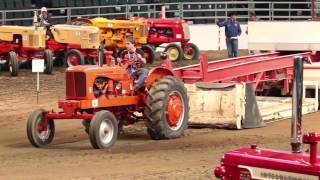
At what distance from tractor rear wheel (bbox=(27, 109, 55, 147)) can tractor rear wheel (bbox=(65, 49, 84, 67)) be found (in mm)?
10830

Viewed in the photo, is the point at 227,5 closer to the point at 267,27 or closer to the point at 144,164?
the point at 267,27

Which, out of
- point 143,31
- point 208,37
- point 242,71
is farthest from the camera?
point 208,37

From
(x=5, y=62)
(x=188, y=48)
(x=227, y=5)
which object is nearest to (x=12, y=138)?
(x=5, y=62)

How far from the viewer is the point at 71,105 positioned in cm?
927

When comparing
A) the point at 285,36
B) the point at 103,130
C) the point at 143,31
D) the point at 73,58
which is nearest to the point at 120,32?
the point at 143,31

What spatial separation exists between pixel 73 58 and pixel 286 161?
1775cm

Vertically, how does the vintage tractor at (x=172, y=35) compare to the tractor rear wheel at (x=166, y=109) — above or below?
above

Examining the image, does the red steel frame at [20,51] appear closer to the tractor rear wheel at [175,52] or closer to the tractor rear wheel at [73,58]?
the tractor rear wheel at [73,58]

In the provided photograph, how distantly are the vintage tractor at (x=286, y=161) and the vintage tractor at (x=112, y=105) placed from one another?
5457 mm

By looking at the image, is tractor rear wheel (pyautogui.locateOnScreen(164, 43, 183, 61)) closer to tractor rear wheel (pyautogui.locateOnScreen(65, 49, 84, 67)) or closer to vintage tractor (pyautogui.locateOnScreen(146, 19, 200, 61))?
vintage tractor (pyautogui.locateOnScreen(146, 19, 200, 61))

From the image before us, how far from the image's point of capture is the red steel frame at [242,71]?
12.4m

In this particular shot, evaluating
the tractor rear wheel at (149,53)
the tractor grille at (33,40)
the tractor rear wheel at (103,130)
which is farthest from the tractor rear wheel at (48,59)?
the tractor rear wheel at (103,130)

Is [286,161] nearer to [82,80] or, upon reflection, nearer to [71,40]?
[82,80]

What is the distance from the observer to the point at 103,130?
9211 millimetres
